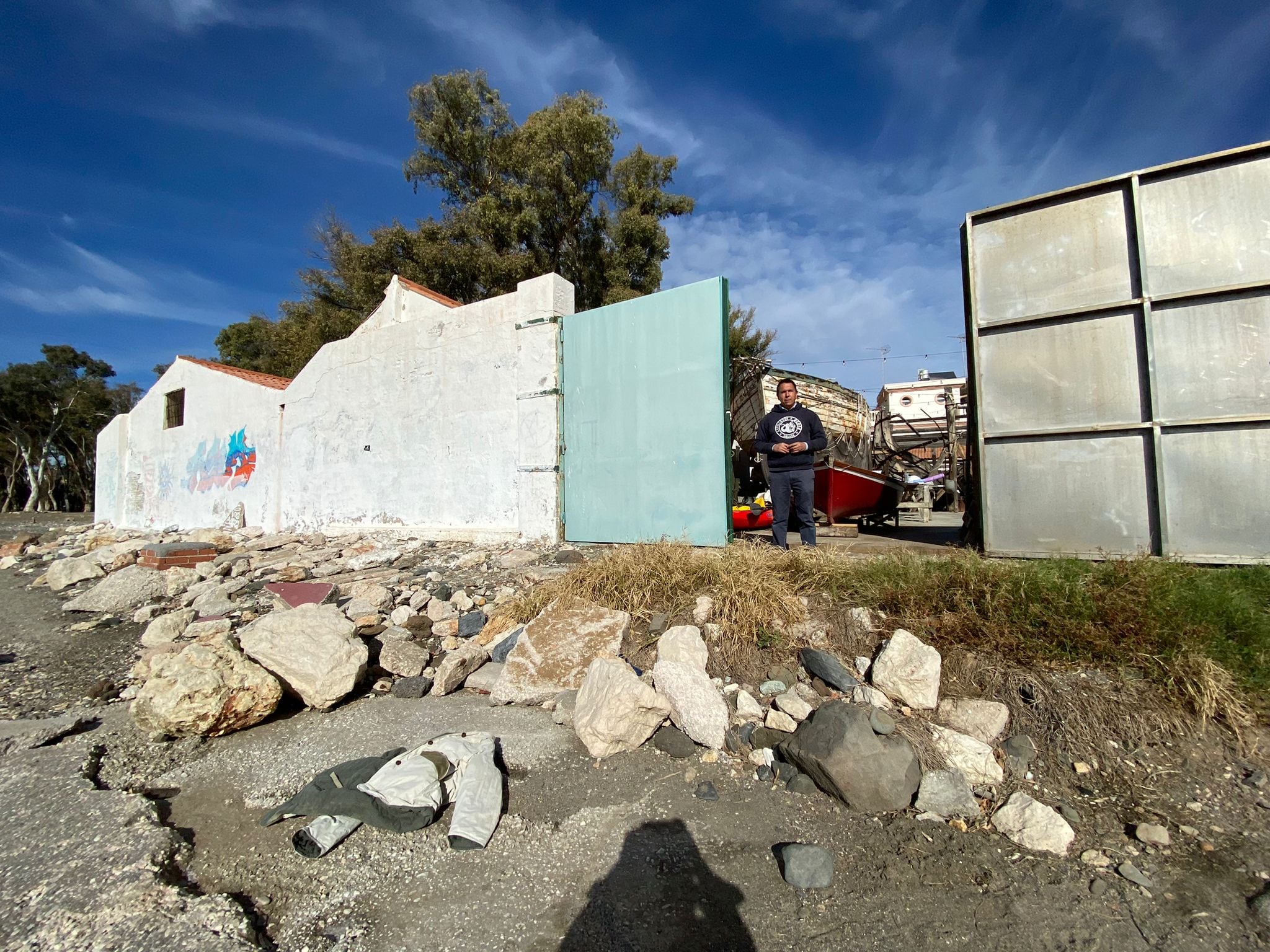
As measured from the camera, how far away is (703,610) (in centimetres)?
339

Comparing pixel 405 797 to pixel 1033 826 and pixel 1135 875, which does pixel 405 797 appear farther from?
pixel 1135 875

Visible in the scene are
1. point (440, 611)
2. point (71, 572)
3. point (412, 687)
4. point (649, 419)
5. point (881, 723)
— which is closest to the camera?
point (881, 723)

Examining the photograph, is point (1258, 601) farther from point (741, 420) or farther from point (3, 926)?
point (741, 420)

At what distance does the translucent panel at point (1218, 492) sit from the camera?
135 inches

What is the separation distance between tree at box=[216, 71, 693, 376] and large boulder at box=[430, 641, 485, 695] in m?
13.2

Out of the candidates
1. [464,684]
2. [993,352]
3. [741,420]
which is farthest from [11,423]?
[993,352]

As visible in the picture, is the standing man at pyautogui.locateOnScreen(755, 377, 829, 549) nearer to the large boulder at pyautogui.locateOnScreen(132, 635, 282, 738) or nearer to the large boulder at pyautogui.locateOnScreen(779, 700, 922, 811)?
the large boulder at pyautogui.locateOnScreen(779, 700, 922, 811)

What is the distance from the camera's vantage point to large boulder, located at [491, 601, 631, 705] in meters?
3.16

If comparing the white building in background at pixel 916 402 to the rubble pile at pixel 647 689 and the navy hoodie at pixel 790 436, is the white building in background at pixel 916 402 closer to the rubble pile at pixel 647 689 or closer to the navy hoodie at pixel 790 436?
the navy hoodie at pixel 790 436

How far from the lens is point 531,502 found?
612 centimetres

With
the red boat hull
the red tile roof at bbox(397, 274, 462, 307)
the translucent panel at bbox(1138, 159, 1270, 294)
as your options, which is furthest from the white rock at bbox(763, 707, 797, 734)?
the red tile roof at bbox(397, 274, 462, 307)

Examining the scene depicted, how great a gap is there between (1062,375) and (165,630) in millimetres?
6517

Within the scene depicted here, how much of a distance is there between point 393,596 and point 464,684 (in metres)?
1.52

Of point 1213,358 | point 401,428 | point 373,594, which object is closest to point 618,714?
point 373,594
